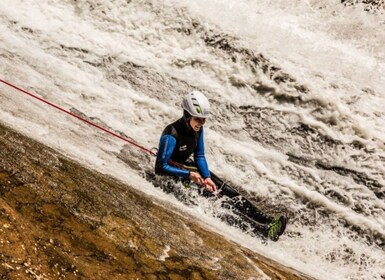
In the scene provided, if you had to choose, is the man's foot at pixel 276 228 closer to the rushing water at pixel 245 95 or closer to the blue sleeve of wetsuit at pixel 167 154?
the rushing water at pixel 245 95

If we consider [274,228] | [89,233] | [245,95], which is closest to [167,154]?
[274,228]

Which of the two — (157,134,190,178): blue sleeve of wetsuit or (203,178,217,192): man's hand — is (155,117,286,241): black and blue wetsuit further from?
(203,178,217,192): man's hand

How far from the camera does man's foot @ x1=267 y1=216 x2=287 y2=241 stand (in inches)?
227

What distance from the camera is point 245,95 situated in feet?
27.1

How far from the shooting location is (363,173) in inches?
282

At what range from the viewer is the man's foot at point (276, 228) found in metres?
5.76

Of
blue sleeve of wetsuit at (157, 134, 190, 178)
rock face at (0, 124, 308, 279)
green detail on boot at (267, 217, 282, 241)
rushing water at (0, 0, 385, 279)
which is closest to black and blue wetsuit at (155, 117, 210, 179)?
blue sleeve of wetsuit at (157, 134, 190, 178)

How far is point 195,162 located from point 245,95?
2.74 meters

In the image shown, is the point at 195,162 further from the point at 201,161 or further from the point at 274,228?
the point at 274,228

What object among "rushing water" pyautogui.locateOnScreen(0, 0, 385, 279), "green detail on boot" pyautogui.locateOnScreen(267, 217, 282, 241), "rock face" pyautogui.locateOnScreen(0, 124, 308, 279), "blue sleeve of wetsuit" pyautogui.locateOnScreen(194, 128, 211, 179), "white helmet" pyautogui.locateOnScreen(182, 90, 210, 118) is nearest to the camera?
"rock face" pyautogui.locateOnScreen(0, 124, 308, 279)

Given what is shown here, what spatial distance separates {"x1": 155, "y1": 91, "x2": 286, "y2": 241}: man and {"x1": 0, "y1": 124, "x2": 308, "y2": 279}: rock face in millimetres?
705

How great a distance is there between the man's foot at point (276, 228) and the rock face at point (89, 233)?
102cm

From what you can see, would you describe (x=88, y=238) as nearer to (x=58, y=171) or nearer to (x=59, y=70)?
(x=58, y=171)

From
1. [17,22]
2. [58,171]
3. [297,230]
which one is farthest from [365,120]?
[17,22]
